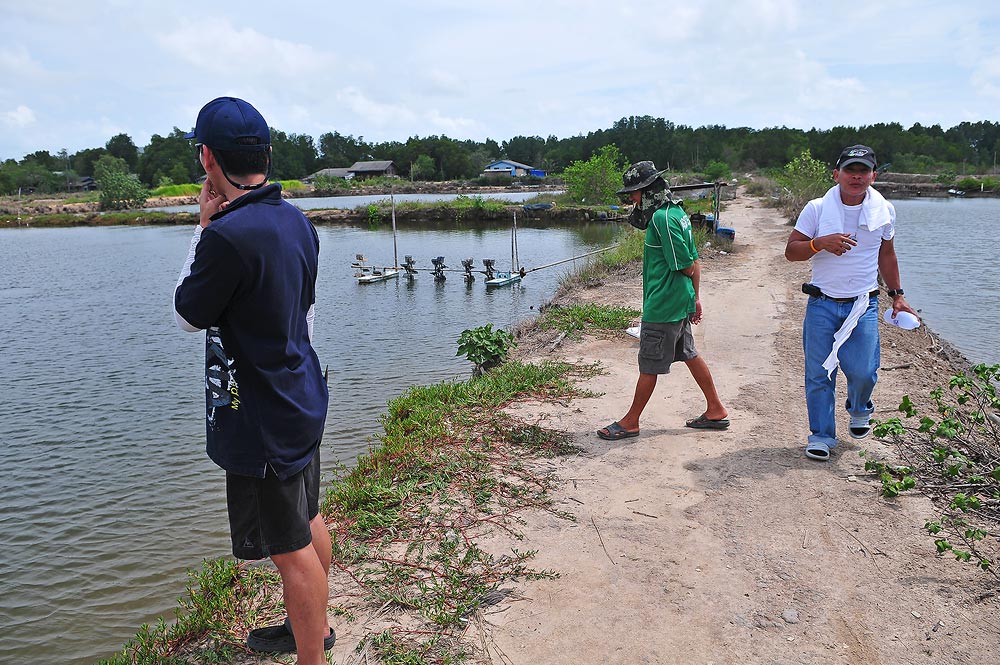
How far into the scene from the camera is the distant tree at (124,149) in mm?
110312

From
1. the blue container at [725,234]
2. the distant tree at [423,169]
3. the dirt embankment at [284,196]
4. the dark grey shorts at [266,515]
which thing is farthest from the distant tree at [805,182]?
the distant tree at [423,169]

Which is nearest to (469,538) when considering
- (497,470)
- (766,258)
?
(497,470)

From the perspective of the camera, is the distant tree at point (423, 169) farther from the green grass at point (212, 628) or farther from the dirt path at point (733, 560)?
the green grass at point (212, 628)

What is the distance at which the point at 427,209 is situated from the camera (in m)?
44.2

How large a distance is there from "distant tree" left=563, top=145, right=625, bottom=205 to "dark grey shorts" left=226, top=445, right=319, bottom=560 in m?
37.7

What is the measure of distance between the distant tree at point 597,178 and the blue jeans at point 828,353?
115 feet

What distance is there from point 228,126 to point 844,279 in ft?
12.3

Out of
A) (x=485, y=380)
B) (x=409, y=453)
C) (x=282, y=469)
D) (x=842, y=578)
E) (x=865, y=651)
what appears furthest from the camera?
(x=485, y=380)

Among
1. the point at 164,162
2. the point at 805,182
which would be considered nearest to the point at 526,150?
the point at 164,162

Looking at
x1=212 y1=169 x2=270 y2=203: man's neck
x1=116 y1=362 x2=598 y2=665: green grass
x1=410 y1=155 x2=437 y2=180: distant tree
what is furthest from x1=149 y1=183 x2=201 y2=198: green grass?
x1=212 y1=169 x2=270 y2=203: man's neck

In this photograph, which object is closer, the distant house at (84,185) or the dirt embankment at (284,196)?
the dirt embankment at (284,196)

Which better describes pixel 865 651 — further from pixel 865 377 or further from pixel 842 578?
pixel 865 377

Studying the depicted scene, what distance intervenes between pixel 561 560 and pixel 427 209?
137 ft

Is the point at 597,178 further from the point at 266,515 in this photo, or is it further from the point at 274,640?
the point at 266,515
